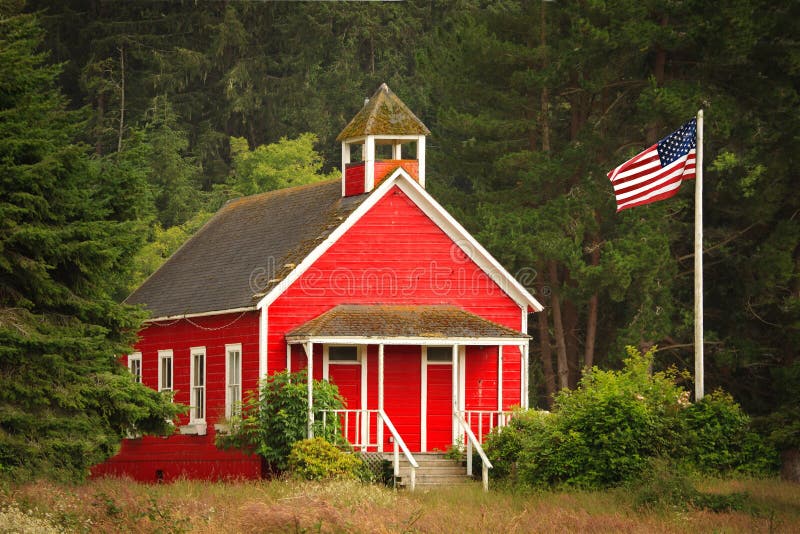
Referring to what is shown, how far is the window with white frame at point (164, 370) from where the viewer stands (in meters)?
39.2

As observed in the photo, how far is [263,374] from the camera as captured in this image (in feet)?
110

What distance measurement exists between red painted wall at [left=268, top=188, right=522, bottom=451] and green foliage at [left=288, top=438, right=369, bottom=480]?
278cm

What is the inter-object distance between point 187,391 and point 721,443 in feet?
47.9

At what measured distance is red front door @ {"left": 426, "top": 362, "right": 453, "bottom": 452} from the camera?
113 ft

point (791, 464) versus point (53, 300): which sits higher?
point (53, 300)

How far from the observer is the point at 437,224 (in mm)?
35500

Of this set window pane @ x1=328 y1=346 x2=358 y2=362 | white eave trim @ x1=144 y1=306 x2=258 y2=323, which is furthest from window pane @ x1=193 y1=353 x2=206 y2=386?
window pane @ x1=328 y1=346 x2=358 y2=362

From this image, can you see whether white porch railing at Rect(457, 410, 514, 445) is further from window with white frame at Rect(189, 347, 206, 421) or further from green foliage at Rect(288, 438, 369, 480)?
window with white frame at Rect(189, 347, 206, 421)

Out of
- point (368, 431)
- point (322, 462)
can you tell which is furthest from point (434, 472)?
point (322, 462)

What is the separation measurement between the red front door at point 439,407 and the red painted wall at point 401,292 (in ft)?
0.95

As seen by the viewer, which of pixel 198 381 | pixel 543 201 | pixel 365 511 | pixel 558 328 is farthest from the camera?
pixel 543 201

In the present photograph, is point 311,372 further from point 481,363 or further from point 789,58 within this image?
point 789,58

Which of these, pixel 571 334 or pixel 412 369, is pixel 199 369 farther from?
pixel 571 334

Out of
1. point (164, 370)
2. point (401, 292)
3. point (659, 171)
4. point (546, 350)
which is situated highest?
point (659, 171)
